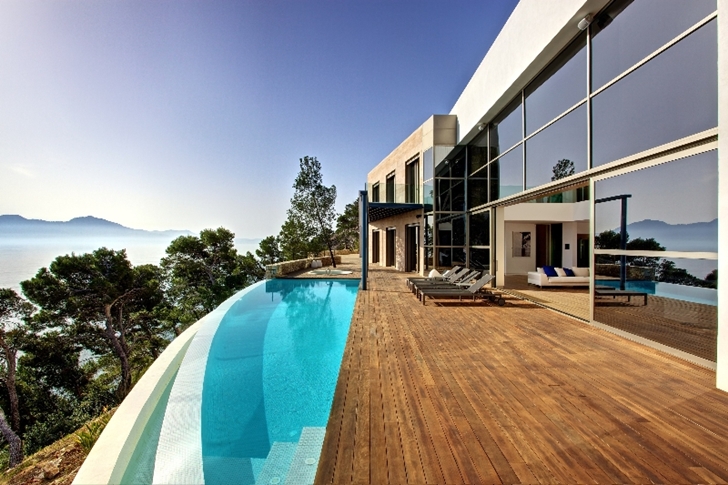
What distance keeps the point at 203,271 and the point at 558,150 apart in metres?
23.0

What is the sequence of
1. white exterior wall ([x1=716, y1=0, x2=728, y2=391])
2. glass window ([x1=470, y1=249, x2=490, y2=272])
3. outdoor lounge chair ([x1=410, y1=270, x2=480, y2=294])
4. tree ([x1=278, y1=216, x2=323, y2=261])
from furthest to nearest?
tree ([x1=278, y1=216, x2=323, y2=261]) → glass window ([x1=470, y1=249, x2=490, y2=272]) → outdoor lounge chair ([x1=410, y1=270, x2=480, y2=294]) → white exterior wall ([x1=716, y1=0, x2=728, y2=391])

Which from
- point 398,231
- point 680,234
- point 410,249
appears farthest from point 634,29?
point 398,231

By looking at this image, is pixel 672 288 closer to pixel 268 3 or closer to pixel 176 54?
pixel 268 3

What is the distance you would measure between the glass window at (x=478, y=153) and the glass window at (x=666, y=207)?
5.46 metres

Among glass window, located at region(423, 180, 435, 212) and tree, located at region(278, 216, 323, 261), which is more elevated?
glass window, located at region(423, 180, 435, 212)

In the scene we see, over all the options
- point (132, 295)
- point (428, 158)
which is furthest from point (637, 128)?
point (132, 295)

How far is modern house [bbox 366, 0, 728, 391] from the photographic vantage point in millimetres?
3682

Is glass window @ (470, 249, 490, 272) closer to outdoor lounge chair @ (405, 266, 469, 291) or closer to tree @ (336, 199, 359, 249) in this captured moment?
outdoor lounge chair @ (405, 266, 469, 291)

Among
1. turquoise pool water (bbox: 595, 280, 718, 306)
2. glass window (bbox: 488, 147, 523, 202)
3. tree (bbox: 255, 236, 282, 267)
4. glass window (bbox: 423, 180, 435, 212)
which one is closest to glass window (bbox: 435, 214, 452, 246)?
glass window (bbox: 423, 180, 435, 212)

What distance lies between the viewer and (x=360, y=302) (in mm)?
8430

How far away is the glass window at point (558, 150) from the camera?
5.91m

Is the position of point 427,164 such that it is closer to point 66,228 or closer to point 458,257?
point 458,257

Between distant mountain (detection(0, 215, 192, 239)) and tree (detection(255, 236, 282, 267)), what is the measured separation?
8367 centimetres

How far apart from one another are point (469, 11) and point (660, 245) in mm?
12266
